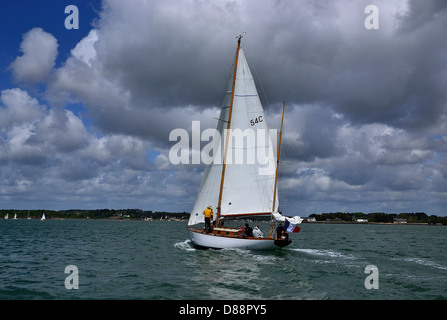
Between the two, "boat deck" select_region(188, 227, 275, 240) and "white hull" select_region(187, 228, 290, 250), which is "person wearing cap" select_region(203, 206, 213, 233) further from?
"white hull" select_region(187, 228, 290, 250)

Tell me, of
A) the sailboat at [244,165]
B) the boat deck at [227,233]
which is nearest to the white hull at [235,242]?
the boat deck at [227,233]

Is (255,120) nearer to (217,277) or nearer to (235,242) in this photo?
(235,242)

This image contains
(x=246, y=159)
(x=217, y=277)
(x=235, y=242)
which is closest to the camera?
(x=217, y=277)

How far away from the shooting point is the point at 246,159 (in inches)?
1328

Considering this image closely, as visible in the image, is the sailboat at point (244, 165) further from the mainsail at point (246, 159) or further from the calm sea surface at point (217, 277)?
the calm sea surface at point (217, 277)

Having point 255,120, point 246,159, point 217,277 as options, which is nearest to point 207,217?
point 246,159

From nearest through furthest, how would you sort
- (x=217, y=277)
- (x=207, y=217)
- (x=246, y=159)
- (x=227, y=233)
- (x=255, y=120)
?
(x=217, y=277)
(x=227, y=233)
(x=207, y=217)
(x=255, y=120)
(x=246, y=159)

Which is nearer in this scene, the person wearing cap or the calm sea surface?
the calm sea surface

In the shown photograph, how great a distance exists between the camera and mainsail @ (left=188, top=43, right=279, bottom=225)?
33469 mm

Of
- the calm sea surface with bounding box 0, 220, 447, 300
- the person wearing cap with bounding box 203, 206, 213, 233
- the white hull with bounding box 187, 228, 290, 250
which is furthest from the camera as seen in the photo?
the person wearing cap with bounding box 203, 206, 213, 233

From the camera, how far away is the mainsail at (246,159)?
33469mm

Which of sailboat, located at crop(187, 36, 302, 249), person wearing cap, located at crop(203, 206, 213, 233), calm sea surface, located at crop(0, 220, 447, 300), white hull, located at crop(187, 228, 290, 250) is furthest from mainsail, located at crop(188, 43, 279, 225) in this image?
calm sea surface, located at crop(0, 220, 447, 300)

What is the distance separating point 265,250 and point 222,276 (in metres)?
11.2
